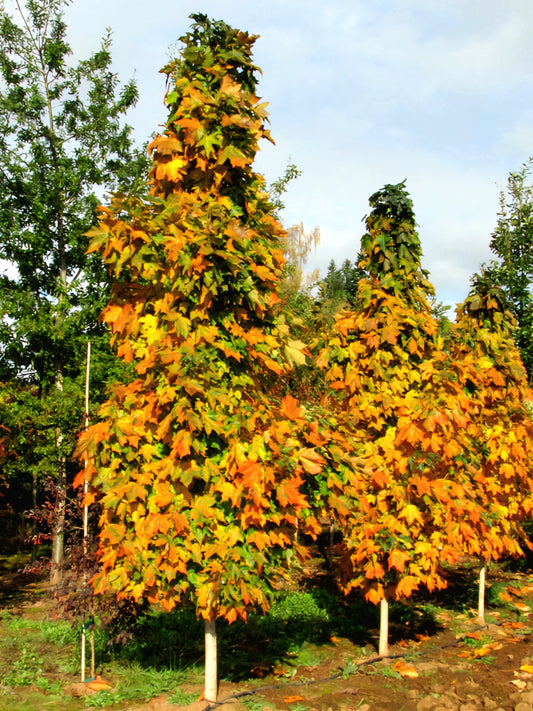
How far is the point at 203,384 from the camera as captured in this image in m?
4.38

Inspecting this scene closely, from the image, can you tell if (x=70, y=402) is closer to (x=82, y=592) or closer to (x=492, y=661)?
(x=82, y=592)

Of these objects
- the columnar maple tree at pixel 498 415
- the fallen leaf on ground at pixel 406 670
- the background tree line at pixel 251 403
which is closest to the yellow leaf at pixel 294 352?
the background tree line at pixel 251 403

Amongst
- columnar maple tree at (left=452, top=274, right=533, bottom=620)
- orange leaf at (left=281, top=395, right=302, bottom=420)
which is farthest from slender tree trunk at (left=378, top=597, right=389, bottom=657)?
orange leaf at (left=281, top=395, right=302, bottom=420)

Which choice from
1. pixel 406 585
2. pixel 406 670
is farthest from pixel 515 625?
pixel 406 585

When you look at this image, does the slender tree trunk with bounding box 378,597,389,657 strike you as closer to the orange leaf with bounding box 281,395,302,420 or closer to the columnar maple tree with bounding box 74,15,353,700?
the columnar maple tree with bounding box 74,15,353,700

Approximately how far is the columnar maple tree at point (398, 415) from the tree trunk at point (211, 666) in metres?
1.82

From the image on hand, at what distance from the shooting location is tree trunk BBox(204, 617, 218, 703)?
4.86 meters

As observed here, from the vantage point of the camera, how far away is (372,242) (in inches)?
269

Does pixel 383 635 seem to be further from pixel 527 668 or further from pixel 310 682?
pixel 527 668

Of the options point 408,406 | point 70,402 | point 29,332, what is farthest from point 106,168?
point 408,406

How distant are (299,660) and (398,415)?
10.0 feet

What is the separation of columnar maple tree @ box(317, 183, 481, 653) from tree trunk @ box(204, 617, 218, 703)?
5.97 feet

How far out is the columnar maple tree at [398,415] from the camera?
236 inches

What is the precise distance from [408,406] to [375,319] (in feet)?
3.38
